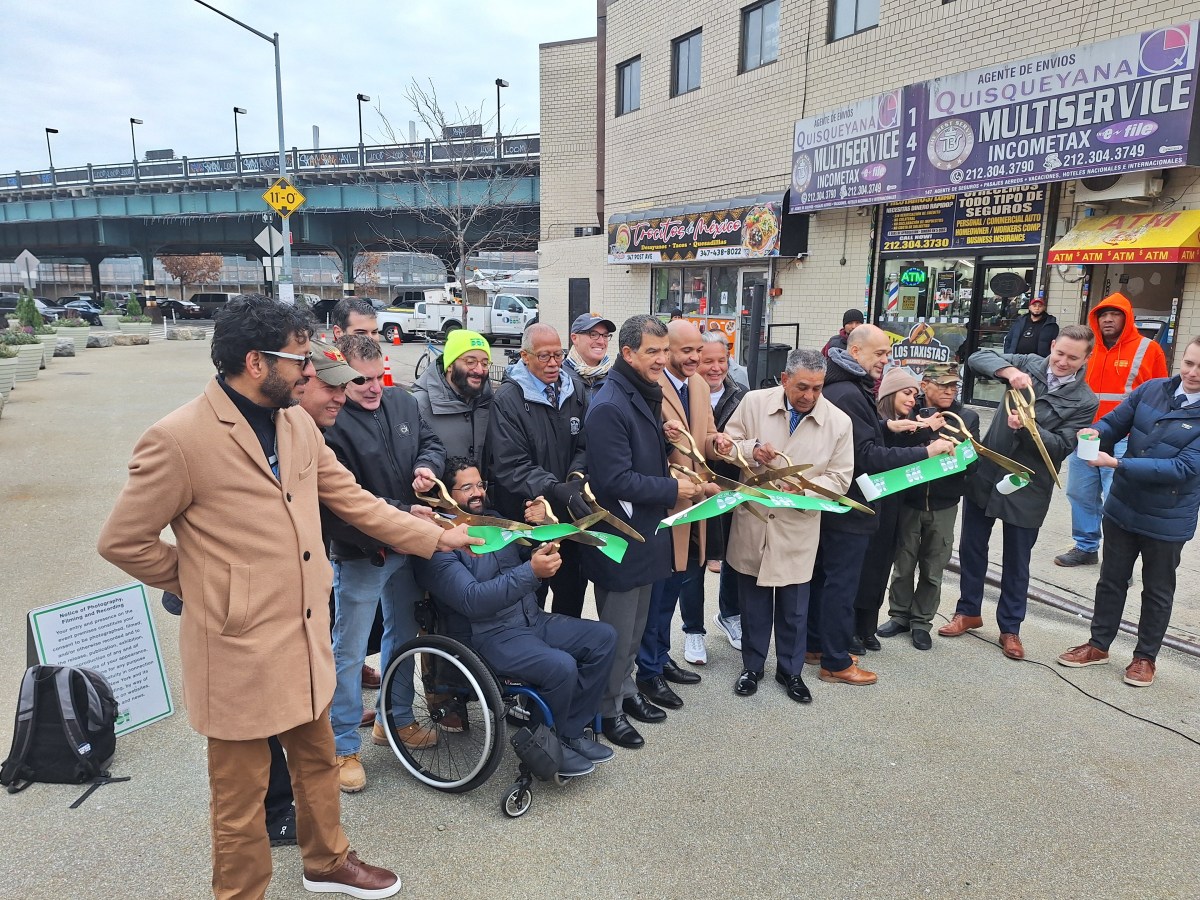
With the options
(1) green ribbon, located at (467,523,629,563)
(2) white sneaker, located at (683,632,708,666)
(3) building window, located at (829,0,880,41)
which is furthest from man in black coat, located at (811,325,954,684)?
(3) building window, located at (829,0,880,41)

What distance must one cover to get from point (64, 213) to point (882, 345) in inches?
2036

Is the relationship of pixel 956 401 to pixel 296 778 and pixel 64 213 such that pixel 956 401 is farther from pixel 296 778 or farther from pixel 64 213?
pixel 64 213

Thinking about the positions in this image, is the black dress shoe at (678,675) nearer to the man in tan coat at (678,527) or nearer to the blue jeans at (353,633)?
the man in tan coat at (678,527)

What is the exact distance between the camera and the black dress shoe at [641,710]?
413cm

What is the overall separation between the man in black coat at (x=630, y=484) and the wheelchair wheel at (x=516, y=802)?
674 mm

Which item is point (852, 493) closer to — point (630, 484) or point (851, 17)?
point (630, 484)

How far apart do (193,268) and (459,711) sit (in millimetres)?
79560

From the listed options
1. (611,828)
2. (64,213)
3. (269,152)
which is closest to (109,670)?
(611,828)

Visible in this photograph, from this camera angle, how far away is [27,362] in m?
16.7

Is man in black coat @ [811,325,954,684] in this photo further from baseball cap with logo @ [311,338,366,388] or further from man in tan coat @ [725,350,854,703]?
baseball cap with logo @ [311,338,366,388]

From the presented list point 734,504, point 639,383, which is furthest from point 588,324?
point 734,504

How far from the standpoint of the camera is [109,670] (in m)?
3.75

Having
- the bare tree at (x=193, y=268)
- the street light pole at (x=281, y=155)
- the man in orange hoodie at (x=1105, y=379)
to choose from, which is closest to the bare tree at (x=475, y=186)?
the street light pole at (x=281, y=155)

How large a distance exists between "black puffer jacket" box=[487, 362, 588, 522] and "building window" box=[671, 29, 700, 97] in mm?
15331
